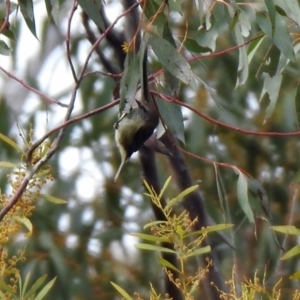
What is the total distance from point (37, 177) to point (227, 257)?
1.71 m

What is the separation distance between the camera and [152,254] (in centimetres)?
262

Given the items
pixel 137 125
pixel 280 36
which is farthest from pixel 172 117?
pixel 280 36

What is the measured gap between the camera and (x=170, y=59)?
0.97 m

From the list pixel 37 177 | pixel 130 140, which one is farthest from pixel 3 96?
pixel 37 177

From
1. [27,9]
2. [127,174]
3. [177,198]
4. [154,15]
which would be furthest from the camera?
[127,174]

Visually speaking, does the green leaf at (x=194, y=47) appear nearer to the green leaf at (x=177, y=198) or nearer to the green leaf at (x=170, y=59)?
the green leaf at (x=170, y=59)

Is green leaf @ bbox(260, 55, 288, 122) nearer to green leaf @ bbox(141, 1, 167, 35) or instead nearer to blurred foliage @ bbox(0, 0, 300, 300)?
green leaf @ bbox(141, 1, 167, 35)

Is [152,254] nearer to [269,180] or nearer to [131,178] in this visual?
[131,178]

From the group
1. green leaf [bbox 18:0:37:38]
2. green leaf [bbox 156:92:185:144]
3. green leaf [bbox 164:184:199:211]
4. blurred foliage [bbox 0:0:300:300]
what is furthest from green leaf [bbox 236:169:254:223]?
blurred foliage [bbox 0:0:300:300]

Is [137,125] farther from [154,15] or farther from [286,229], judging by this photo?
[286,229]

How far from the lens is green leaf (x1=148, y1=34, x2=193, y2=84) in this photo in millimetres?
960

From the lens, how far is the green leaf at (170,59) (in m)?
0.96

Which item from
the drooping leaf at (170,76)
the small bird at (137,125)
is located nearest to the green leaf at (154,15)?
the drooping leaf at (170,76)

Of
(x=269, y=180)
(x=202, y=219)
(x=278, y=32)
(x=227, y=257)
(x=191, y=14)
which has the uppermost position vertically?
(x=278, y=32)
